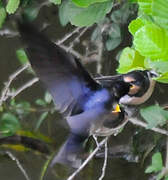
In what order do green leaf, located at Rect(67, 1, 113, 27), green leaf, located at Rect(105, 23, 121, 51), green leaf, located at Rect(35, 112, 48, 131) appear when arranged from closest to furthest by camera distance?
green leaf, located at Rect(67, 1, 113, 27) < green leaf, located at Rect(105, 23, 121, 51) < green leaf, located at Rect(35, 112, 48, 131)

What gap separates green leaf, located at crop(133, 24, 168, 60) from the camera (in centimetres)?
38

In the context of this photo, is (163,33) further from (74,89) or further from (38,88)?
(38,88)

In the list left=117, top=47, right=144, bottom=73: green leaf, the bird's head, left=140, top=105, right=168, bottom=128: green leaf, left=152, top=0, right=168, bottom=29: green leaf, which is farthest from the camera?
left=140, top=105, right=168, bottom=128: green leaf

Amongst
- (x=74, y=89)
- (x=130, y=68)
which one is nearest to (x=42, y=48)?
(x=74, y=89)

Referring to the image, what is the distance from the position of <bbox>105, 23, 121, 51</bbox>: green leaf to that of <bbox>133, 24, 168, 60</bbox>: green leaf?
0.95m

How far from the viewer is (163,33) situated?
0.39 meters

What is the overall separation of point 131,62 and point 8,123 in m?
1.20

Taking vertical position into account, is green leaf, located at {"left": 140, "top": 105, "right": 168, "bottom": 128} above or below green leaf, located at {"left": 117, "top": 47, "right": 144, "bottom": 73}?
below

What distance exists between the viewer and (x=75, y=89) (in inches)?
36.2

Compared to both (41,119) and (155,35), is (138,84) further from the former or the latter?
(41,119)

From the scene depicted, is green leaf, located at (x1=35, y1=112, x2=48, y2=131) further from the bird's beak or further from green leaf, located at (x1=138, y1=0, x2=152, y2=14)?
green leaf, located at (x1=138, y1=0, x2=152, y2=14)

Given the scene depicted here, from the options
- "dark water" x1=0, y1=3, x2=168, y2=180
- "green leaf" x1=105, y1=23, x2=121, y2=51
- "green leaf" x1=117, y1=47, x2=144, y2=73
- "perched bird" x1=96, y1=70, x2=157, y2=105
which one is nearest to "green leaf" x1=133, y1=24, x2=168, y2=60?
"green leaf" x1=117, y1=47, x2=144, y2=73

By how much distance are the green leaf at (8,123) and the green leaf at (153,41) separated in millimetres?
1354

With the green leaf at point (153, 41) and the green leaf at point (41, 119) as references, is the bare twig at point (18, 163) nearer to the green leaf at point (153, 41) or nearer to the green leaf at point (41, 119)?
the green leaf at point (41, 119)
